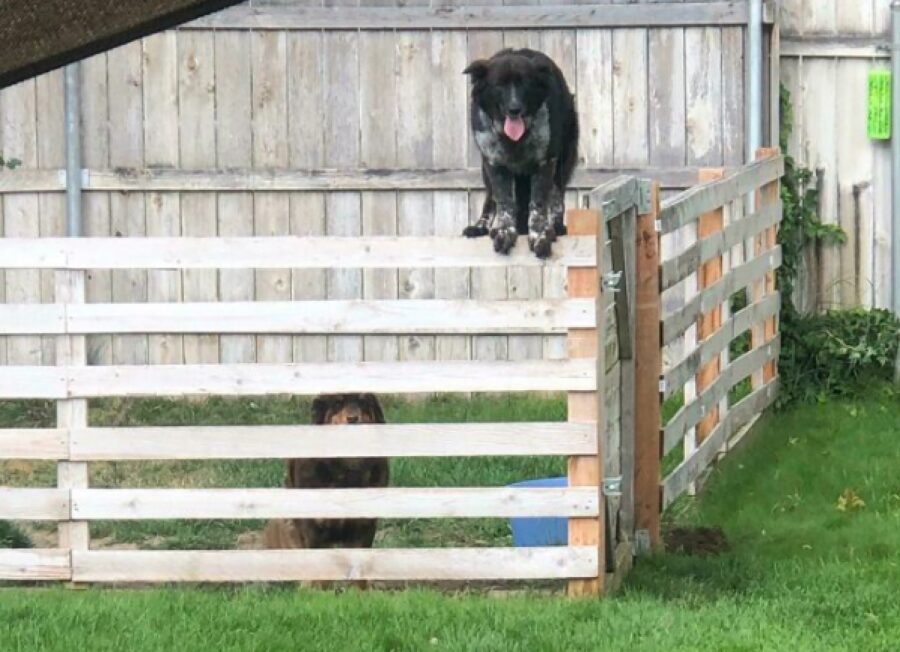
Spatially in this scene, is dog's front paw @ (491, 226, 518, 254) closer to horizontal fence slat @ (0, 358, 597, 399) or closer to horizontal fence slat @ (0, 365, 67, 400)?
horizontal fence slat @ (0, 358, 597, 399)

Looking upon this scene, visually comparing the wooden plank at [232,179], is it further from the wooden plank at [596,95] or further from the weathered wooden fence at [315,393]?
the weathered wooden fence at [315,393]

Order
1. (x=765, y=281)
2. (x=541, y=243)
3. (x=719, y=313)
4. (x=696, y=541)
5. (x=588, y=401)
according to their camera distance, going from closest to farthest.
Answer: (x=541, y=243) → (x=588, y=401) → (x=696, y=541) → (x=719, y=313) → (x=765, y=281)

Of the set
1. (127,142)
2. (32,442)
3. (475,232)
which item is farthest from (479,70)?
(127,142)

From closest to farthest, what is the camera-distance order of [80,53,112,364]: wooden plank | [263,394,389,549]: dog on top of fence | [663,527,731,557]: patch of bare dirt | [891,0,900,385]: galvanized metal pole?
[263,394,389,549]: dog on top of fence
[663,527,731,557]: patch of bare dirt
[891,0,900,385]: galvanized metal pole
[80,53,112,364]: wooden plank

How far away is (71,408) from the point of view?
6477 mm

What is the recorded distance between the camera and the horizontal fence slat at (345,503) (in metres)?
6.21

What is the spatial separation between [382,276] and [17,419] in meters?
2.35

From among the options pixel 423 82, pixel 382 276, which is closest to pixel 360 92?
pixel 423 82

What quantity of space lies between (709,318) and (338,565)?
324 cm

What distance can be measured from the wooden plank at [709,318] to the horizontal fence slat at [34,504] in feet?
10.7

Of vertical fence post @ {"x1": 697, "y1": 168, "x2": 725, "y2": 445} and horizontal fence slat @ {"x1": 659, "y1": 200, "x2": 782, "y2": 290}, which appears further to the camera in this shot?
vertical fence post @ {"x1": 697, "y1": 168, "x2": 725, "y2": 445}

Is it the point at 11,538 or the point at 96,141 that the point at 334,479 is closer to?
the point at 11,538

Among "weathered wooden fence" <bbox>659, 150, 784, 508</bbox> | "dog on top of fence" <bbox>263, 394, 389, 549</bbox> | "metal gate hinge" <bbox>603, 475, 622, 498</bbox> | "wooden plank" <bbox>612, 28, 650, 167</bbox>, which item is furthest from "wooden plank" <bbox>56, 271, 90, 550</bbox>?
"wooden plank" <bbox>612, 28, 650, 167</bbox>

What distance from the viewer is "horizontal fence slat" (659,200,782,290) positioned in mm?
7422
